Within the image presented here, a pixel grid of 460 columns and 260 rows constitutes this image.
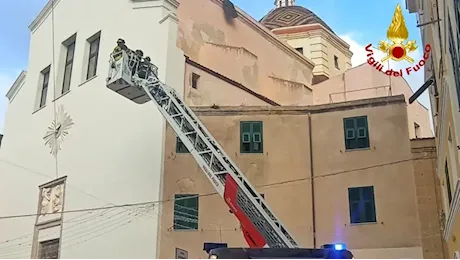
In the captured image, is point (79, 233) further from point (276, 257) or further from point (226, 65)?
point (276, 257)

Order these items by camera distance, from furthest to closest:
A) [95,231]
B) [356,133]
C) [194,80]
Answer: [194,80] < [95,231] < [356,133]

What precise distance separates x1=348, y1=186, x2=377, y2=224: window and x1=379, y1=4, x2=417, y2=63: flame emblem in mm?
7017

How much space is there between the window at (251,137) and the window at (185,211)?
2.43 meters

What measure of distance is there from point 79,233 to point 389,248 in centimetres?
1103

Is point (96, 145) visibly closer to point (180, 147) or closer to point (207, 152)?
point (180, 147)

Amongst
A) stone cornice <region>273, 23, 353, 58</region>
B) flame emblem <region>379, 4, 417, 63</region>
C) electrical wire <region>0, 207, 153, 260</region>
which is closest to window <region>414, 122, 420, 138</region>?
stone cornice <region>273, 23, 353, 58</region>

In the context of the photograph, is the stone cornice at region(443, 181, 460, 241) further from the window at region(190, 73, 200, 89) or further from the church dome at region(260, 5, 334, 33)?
the church dome at region(260, 5, 334, 33)

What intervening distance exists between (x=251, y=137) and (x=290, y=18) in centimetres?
2503

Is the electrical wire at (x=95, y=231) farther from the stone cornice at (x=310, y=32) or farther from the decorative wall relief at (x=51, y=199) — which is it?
the stone cornice at (x=310, y=32)

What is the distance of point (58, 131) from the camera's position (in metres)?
23.8

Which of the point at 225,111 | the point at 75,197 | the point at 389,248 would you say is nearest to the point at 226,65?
the point at 225,111

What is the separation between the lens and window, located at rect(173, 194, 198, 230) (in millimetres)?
18172

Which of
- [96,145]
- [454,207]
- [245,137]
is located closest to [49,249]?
[96,145]

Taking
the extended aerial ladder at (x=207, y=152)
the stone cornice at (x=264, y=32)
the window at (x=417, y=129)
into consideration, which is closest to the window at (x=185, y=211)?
the extended aerial ladder at (x=207, y=152)
